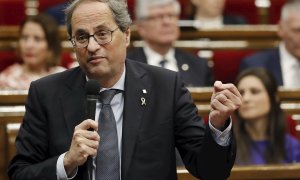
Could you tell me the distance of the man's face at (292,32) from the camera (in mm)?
2164

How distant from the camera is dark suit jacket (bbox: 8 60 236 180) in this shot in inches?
38.5

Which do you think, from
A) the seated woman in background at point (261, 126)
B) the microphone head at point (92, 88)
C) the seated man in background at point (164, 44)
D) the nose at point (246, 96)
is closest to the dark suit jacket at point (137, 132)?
the microphone head at point (92, 88)

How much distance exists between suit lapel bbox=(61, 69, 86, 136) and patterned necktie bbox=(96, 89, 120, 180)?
34 millimetres

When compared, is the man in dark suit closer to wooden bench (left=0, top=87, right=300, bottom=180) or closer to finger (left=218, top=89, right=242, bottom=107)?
finger (left=218, top=89, right=242, bottom=107)

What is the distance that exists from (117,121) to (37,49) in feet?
3.55

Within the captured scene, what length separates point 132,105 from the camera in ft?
3.36

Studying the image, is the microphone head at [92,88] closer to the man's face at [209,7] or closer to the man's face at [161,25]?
the man's face at [161,25]

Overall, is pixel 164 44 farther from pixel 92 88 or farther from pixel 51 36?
pixel 92 88

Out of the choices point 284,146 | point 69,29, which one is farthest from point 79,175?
point 284,146

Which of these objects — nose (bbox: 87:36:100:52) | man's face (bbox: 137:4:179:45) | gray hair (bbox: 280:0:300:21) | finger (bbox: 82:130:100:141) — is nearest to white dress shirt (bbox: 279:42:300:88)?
gray hair (bbox: 280:0:300:21)

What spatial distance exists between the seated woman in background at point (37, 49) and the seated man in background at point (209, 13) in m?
0.54

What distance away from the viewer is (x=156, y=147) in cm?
101

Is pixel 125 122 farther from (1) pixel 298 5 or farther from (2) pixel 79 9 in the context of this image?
(1) pixel 298 5

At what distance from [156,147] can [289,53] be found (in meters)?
1.29
